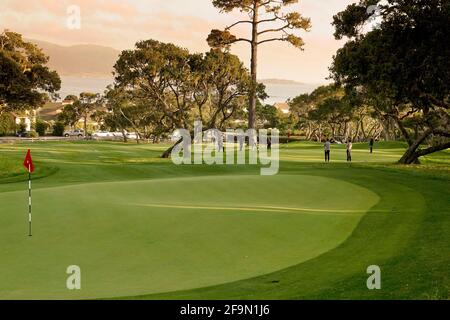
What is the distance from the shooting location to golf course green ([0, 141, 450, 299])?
788cm

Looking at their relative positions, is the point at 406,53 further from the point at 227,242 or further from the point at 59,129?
the point at 59,129

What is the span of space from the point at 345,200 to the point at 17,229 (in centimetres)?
979

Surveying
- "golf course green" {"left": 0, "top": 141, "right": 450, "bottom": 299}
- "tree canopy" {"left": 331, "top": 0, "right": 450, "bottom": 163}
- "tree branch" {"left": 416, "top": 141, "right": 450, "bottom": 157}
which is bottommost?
"golf course green" {"left": 0, "top": 141, "right": 450, "bottom": 299}

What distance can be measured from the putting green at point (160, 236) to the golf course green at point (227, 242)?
3 centimetres

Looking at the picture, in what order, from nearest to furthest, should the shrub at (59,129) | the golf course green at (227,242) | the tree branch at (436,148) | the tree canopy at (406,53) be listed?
the golf course green at (227,242)
the tree canopy at (406,53)
the tree branch at (436,148)
the shrub at (59,129)

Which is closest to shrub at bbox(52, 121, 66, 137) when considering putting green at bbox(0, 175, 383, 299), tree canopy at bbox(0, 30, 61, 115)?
tree canopy at bbox(0, 30, 61, 115)

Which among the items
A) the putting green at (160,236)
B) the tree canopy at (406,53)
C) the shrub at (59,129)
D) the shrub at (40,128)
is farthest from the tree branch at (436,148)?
the shrub at (40,128)

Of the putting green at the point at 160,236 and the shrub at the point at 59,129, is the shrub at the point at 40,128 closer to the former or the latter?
the shrub at the point at 59,129

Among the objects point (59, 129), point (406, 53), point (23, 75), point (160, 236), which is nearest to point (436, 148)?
point (406, 53)

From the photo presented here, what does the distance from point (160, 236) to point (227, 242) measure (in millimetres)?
1535

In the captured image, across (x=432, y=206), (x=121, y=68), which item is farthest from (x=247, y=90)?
(x=432, y=206)

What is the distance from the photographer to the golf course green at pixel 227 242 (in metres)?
7.88

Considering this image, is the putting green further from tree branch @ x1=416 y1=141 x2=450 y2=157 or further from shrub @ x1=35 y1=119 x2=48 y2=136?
shrub @ x1=35 y1=119 x2=48 y2=136

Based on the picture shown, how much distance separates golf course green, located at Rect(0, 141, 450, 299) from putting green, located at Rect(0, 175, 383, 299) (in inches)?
1.2
